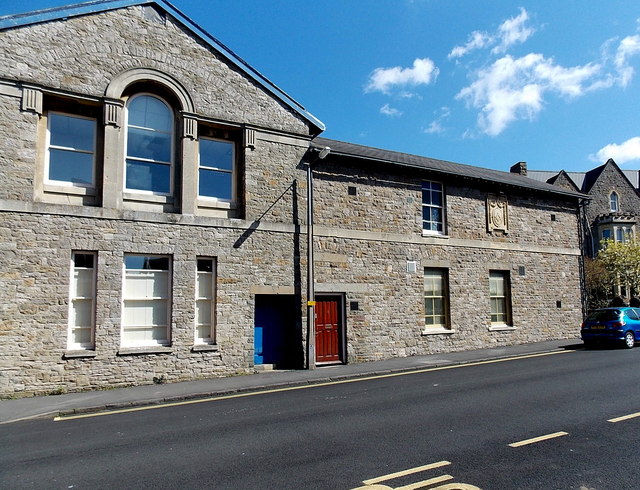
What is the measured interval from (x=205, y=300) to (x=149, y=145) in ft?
14.7

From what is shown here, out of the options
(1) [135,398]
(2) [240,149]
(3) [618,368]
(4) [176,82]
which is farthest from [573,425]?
(4) [176,82]

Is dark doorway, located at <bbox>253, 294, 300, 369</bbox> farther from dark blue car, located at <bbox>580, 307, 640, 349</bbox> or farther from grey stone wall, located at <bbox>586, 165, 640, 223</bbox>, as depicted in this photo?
grey stone wall, located at <bbox>586, 165, 640, 223</bbox>

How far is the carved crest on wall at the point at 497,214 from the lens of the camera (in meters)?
18.3

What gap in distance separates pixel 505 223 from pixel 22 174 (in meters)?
16.6

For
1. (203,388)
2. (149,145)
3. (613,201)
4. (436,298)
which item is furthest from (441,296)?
(613,201)

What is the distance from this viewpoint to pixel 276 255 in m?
13.5

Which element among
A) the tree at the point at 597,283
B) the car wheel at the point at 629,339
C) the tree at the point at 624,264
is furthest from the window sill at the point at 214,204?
the tree at the point at 624,264

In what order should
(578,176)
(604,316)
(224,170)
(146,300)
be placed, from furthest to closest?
(578,176) < (604,316) < (224,170) < (146,300)

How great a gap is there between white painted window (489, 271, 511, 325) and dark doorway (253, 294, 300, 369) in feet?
28.7

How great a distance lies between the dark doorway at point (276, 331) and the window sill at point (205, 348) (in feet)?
4.43

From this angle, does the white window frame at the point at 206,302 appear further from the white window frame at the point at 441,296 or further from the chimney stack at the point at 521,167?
the chimney stack at the point at 521,167

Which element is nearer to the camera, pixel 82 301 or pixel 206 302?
pixel 82 301

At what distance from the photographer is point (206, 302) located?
12672 millimetres

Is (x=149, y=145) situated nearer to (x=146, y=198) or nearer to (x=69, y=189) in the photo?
(x=146, y=198)
